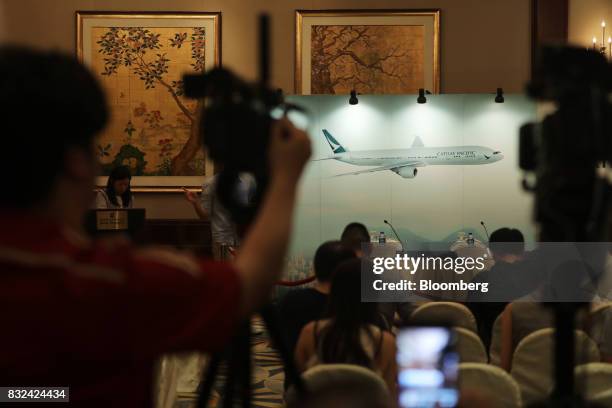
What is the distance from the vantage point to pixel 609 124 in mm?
1388

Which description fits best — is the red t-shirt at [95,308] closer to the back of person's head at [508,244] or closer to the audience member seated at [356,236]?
the back of person's head at [508,244]

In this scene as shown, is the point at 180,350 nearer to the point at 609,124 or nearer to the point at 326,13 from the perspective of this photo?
the point at 609,124

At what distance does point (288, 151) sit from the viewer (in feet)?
3.51

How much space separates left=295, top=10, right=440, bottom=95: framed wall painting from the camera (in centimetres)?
945

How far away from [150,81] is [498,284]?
628cm

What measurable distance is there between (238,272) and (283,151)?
0.64 feet

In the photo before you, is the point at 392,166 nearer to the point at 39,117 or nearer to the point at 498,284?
the point at 498,284

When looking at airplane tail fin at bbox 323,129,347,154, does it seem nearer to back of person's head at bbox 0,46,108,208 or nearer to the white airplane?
the white airplane

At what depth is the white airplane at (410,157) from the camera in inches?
336

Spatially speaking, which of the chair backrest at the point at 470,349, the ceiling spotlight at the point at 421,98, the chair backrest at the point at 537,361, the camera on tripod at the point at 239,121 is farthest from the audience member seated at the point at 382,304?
the ceiling spotlight at the point at 421,98

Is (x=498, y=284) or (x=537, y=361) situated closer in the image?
(x=537, y=361)

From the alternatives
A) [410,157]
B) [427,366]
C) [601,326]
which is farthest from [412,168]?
[427,366]

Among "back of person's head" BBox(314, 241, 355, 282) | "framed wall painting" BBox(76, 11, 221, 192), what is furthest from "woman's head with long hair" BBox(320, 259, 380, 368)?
"framed wall painting" BBox(76, 11, 221, 192)

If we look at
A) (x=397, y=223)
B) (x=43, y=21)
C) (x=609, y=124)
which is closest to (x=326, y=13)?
(x=397, y=223)
